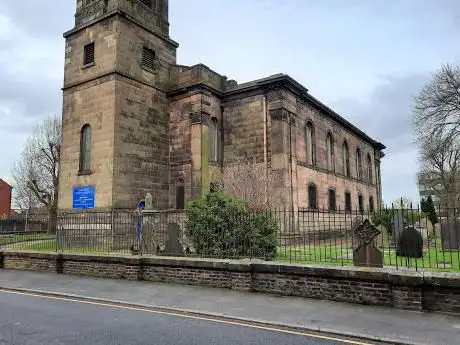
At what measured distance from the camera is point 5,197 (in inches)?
2662

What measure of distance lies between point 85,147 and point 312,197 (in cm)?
1467

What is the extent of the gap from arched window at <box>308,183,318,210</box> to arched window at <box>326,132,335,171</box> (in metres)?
4.44

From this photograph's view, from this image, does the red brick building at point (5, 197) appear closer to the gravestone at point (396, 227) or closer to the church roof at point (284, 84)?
the church roof at point (284, 84)

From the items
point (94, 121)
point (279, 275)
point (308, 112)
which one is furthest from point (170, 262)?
point (308, 112)

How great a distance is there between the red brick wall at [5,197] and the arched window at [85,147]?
51107 millimetres

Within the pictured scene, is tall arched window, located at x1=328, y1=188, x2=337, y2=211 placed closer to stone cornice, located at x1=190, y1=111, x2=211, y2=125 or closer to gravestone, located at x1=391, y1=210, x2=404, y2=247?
stone cornice, located at x1=190, y1=111, x2=211, y2=125

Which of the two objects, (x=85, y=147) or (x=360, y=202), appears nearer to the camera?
(x=85, y=147)

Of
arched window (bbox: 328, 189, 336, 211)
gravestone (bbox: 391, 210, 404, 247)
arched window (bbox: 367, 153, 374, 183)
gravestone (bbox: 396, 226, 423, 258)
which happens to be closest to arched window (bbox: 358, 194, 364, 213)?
arched window (bbox: 367, 153, 374, 183)

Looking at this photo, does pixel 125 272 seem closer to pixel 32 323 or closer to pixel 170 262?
pixel 170 262

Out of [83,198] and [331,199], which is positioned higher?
[331,199]

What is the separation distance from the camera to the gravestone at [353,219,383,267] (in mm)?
10663

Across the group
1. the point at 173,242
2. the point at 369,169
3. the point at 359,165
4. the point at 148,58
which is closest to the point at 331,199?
the point at 359,165

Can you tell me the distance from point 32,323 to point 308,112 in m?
24.1

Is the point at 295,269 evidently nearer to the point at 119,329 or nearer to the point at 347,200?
the point at 119,329
